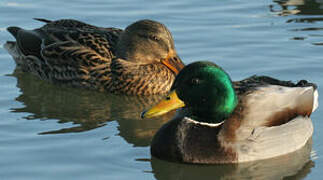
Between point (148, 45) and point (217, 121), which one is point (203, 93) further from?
point (148, 45)

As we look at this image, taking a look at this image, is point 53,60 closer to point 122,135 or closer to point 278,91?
point 122,135

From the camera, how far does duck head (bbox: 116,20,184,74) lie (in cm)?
1027

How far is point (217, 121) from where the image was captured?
7.80 m

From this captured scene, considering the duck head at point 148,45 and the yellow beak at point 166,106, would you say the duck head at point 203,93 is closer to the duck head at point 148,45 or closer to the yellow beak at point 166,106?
the yellow beak at point 166,106

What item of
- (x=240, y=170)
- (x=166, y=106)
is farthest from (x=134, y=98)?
(x=240, y=170)

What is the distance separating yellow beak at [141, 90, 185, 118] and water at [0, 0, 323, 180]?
20.1 inches

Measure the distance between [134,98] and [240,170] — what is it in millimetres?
2687

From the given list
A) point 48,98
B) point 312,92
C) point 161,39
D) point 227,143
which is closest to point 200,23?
point 161,39

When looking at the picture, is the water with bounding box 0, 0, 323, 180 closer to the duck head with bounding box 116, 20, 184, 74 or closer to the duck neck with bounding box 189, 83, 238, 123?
A: the duck neck with bounding box 189, 83, 238, 123

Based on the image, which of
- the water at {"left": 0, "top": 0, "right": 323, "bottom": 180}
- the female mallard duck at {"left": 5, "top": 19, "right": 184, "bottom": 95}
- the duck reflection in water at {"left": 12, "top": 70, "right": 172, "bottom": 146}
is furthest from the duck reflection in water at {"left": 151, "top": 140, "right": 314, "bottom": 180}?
the female mallard duck at {"left": 5, "top": 19, "right": 184, "bottom": 95}

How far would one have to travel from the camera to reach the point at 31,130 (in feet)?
28.7

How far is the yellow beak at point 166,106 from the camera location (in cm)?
770

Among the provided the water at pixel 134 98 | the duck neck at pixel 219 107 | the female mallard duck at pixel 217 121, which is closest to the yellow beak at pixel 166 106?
the female mallard duck at pixel 217 121

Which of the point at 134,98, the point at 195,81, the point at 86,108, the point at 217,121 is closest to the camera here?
the point at 195,81
